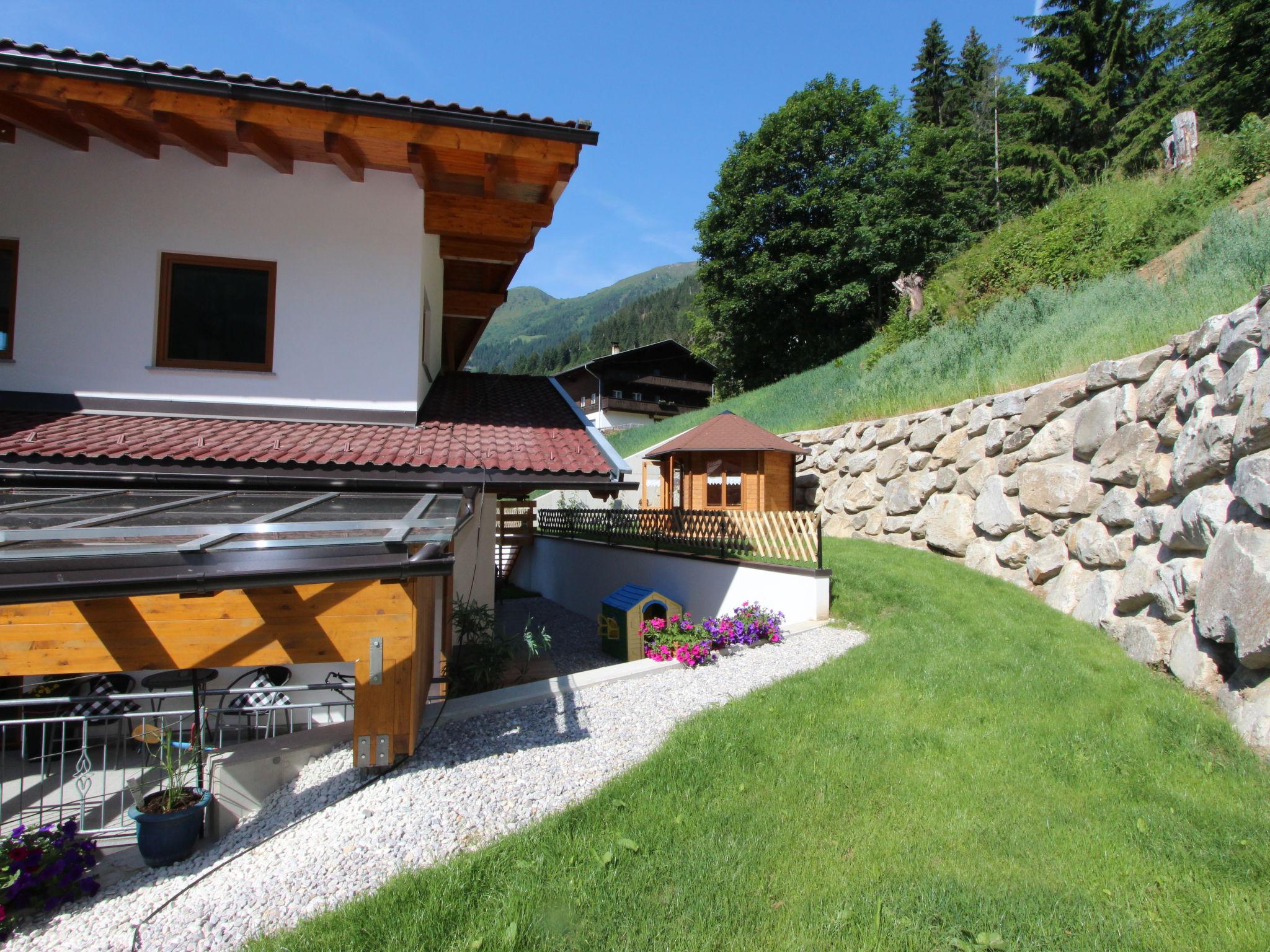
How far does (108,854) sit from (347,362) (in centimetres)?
475

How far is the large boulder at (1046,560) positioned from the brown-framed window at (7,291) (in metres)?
12.2

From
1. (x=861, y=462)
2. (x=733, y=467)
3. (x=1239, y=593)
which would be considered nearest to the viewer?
(x=1239, y=593)

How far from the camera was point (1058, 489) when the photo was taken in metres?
8.45

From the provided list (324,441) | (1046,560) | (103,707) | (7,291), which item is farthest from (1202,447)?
(7,291)

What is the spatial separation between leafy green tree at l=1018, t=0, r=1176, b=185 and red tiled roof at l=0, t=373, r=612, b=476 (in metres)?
26.1

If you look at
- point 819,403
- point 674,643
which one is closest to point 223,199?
point 674,643

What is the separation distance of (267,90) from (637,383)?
40.8m

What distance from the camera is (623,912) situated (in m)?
3.07

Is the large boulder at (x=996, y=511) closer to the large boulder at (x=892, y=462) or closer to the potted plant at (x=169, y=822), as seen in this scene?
the large boulder at (x=892, y=462)

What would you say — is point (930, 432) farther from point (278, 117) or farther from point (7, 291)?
point (7, 291)

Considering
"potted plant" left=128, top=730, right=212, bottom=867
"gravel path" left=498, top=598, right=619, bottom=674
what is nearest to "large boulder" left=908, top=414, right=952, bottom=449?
"gravel path" left=498, top=598, right=619, bottom=674

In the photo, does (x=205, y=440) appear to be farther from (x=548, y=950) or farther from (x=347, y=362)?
(x=548, y=950)

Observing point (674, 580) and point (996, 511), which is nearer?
point (996, 511)

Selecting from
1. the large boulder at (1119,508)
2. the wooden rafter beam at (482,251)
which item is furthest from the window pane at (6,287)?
the large boulder at (1119,508)
